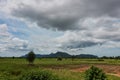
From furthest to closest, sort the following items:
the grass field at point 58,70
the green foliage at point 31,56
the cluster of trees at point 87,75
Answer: the green foliage at point 31,56, the grass field at point 58,70, the cluster of trees at point 87,75

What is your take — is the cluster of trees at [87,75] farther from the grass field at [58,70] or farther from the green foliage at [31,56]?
the green foliage at [31,56]

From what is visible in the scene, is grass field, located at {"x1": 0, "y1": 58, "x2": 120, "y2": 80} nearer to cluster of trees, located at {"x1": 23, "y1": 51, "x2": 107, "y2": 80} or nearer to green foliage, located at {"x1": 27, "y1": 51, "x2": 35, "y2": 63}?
cluster of trees, located at {"x1": 23, "y1": 51, "x2": 107, "y2": 80}

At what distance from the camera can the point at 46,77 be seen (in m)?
14.9

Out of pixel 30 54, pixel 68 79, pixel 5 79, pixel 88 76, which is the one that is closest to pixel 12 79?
pixel 5 79

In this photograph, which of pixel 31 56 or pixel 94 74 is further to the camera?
pixel 31 56

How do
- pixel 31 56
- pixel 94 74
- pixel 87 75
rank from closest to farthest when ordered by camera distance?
pixel 94 74
pixel 87 75
pixel 31 56

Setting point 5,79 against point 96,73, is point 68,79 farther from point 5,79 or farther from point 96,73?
point 96,73

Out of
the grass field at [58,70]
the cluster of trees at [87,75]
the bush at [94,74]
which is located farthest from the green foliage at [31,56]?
the bush at [94,74]

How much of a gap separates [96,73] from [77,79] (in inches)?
780

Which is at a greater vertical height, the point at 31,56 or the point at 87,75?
the point at 31,56

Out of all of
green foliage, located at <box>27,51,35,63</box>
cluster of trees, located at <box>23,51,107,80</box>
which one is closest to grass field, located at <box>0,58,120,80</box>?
cluster of trees, located at <box>23,51,107,80</box>

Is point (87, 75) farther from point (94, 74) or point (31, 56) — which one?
point (31, 56)

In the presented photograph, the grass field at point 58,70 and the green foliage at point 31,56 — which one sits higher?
the green foliage at point 31,56

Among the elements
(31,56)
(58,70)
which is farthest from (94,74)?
(31,56)
